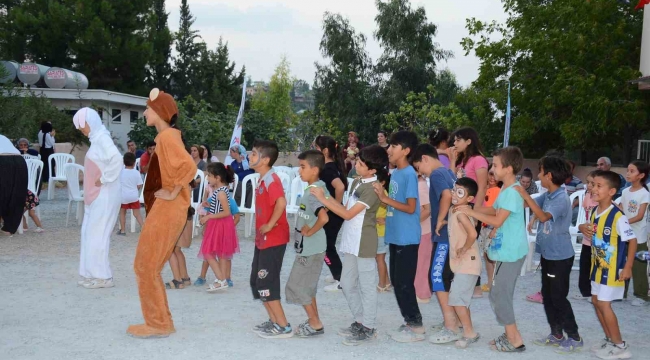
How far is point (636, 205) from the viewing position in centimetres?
675

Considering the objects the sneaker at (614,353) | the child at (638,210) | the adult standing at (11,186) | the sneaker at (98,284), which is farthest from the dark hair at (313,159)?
the adult standing at (11,186)

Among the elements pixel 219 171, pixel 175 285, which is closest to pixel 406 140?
pixel 219 171

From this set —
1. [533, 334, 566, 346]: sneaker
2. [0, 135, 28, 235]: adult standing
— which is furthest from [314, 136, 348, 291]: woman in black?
[0, 135, 28, 235]: adult standing

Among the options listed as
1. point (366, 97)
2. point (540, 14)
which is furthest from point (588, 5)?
point (366, 97)

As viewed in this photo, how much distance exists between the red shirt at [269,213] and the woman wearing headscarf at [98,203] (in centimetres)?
227

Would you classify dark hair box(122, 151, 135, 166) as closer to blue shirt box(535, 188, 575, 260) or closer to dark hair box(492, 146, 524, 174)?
dark hair box(492, 146, 524, 174)

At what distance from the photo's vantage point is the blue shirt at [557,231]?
5.35 m

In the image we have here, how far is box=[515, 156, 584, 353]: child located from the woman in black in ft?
6.48

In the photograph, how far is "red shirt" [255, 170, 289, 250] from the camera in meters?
5.39

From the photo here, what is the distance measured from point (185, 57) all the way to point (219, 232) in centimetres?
4781

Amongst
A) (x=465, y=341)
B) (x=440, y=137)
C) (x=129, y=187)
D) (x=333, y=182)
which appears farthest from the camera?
(x=129, y=187)

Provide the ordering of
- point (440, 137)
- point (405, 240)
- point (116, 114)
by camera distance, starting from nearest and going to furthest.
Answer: point (405, 240), point (440, 137), point (116, 114)

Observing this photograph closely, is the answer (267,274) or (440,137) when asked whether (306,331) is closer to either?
(267,274)

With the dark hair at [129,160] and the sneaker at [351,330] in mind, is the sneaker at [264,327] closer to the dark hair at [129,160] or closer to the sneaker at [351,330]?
the sneaker at [351,330]
